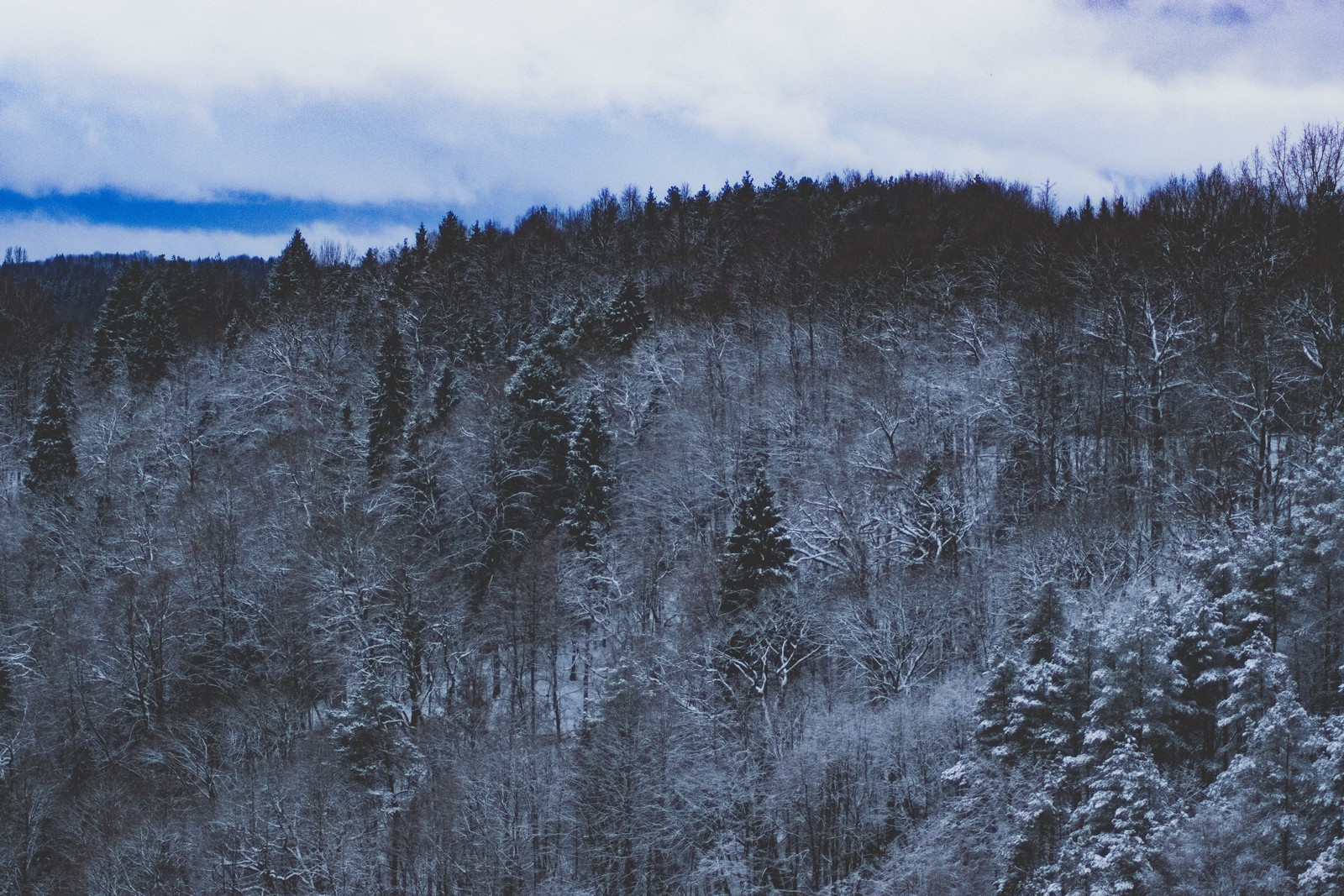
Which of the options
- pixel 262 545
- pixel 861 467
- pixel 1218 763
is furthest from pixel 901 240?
pixel 1218 763

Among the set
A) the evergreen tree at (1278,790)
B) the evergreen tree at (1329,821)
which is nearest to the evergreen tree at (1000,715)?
the evergreen tree at (1278,790)

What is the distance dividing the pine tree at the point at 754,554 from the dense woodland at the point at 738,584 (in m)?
0.19

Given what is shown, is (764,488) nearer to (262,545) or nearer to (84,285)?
(262,545)

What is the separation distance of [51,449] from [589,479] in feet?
123

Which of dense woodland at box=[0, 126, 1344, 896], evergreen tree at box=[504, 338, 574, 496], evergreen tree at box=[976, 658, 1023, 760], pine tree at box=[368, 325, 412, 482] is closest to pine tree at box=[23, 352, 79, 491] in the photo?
dense woodland at box=[0, 126, 1344, 896]

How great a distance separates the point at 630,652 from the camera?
40625 mm

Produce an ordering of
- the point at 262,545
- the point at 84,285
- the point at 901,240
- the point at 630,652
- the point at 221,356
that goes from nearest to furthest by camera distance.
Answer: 1. the point at 630,652
2. the point at 262,545
3. the point at 901,240
4. the point at 221,356
5. the point at 84,285

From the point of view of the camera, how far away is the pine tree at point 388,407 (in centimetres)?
5866

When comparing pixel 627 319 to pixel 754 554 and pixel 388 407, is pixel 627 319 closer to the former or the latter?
pixel 388 407

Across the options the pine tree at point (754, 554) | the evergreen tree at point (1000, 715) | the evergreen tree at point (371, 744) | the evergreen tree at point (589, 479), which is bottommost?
the evergreen tree at point (371, 744)

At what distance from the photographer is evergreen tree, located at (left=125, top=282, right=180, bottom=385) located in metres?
75.8

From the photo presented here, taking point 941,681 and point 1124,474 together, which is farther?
point 1124,474

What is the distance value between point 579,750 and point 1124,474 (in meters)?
26.7

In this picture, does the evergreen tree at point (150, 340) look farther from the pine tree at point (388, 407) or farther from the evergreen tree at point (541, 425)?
the evergreen tree at point (541, 425)
